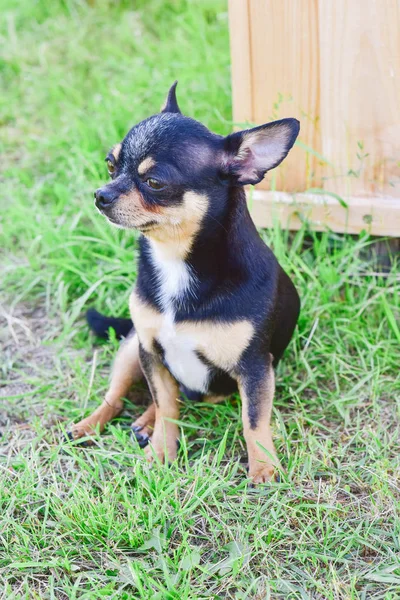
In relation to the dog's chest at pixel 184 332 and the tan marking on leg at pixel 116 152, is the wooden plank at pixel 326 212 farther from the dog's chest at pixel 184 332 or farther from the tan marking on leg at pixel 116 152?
the tan marking on leg at pixel 116 152

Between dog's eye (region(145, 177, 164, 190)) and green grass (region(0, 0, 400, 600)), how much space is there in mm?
988

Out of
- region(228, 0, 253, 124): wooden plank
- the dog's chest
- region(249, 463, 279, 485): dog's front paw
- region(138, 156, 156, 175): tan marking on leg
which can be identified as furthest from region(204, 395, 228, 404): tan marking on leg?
region(228, 0, 253, 124): wooden plank

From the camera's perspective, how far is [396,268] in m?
3.84

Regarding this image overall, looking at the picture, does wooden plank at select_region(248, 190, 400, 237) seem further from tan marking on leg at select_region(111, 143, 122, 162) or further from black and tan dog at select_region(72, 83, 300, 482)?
tan marking on leg at select_region(111, 143, 122, 162)

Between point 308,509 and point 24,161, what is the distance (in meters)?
3.16

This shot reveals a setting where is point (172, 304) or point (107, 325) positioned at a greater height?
point (172, 304)

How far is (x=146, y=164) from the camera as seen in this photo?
2625 mm

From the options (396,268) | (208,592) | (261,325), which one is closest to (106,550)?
(208,592)

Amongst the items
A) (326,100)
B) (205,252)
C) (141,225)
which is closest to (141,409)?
(205,252)

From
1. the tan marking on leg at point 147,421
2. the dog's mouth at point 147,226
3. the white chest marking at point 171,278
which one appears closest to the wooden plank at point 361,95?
the white chest marking at point 171,278

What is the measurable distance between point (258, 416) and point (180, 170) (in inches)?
38.0

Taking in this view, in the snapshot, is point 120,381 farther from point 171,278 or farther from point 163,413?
point 171,278

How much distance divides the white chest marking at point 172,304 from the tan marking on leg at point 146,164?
0.35 meters

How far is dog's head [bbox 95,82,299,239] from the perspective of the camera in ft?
8.59
